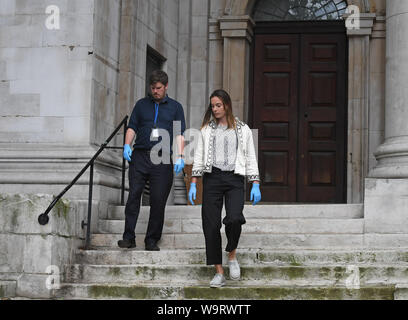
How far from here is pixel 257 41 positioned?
1503 centimetres

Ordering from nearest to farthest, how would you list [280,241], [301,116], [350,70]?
[280,241] → [350,70] → [301,116]

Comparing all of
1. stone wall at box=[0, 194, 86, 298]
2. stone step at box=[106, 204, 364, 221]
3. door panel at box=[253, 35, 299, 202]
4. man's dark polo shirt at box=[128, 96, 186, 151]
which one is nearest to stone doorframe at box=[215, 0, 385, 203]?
door panel at box=[253, 35, 299, 202]

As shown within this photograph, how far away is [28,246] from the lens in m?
8.76

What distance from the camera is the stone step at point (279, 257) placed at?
29.0 ft

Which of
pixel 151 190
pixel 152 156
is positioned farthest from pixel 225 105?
pixel 151 190

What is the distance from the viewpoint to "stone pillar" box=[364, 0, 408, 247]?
969cm

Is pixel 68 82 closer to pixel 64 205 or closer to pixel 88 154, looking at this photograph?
pixel 88 154

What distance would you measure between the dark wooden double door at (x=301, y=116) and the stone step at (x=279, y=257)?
5.53 meters

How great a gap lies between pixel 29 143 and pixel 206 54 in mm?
4696

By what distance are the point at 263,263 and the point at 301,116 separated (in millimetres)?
6190

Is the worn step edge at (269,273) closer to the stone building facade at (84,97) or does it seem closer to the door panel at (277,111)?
the stone building facade at (84,97)

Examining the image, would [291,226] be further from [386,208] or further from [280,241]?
[386,208]
